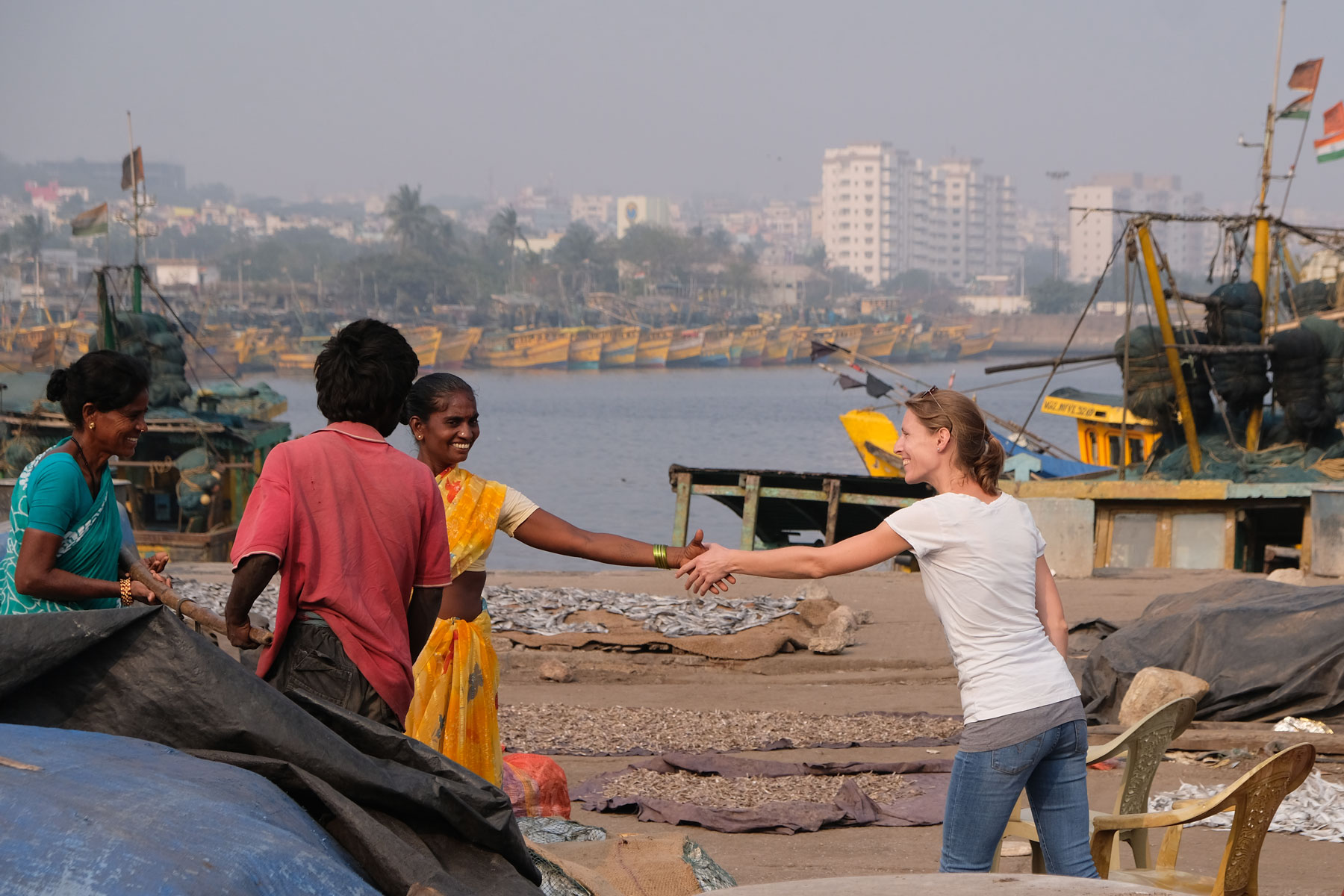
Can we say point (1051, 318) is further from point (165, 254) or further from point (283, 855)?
point (283, 855)

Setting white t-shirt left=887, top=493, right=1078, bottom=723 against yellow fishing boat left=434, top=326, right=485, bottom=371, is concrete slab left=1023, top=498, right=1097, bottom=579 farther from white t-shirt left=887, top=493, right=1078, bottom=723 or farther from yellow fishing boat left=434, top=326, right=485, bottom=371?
yellow fishing boat left=434, top=326, right=485, bottom=371

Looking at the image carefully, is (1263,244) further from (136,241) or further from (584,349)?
(584,349)

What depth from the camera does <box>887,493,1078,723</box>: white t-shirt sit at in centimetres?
296

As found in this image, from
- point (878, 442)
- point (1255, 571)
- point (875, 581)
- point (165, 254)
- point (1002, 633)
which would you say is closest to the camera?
point (1002, 633)

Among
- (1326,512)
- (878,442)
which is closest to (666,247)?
(878,442)

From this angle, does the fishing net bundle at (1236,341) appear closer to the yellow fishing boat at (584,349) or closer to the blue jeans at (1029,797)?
the blue jeans at (1029,797)

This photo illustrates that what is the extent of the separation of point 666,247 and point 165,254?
70.1m

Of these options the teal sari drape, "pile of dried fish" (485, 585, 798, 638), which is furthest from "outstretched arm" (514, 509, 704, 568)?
"pile of dried fish" (485, 585, 798, 638)

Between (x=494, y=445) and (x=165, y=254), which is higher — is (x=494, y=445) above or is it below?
below

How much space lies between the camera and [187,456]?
1972cm

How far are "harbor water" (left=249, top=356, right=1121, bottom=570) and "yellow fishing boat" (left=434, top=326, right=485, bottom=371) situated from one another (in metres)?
2.64

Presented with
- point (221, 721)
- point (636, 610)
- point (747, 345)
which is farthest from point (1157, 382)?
point (747, 345)

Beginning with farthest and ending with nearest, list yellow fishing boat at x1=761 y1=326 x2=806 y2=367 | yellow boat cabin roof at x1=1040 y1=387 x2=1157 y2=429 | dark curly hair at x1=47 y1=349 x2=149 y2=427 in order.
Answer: yellow fishing boat at x1=761 y1=326 x2=806 y2=367
yellow boat cabin roof at x1=1040 y1=387 x2=1157 y2=429
dark curly hair at x1=47 y1=349 x2=149 y2=427

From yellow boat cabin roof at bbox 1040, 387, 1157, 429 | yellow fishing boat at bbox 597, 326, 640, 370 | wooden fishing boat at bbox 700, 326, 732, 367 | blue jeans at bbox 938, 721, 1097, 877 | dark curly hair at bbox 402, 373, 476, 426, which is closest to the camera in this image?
blue jeans at bbox 938, 721, 1097, 877
